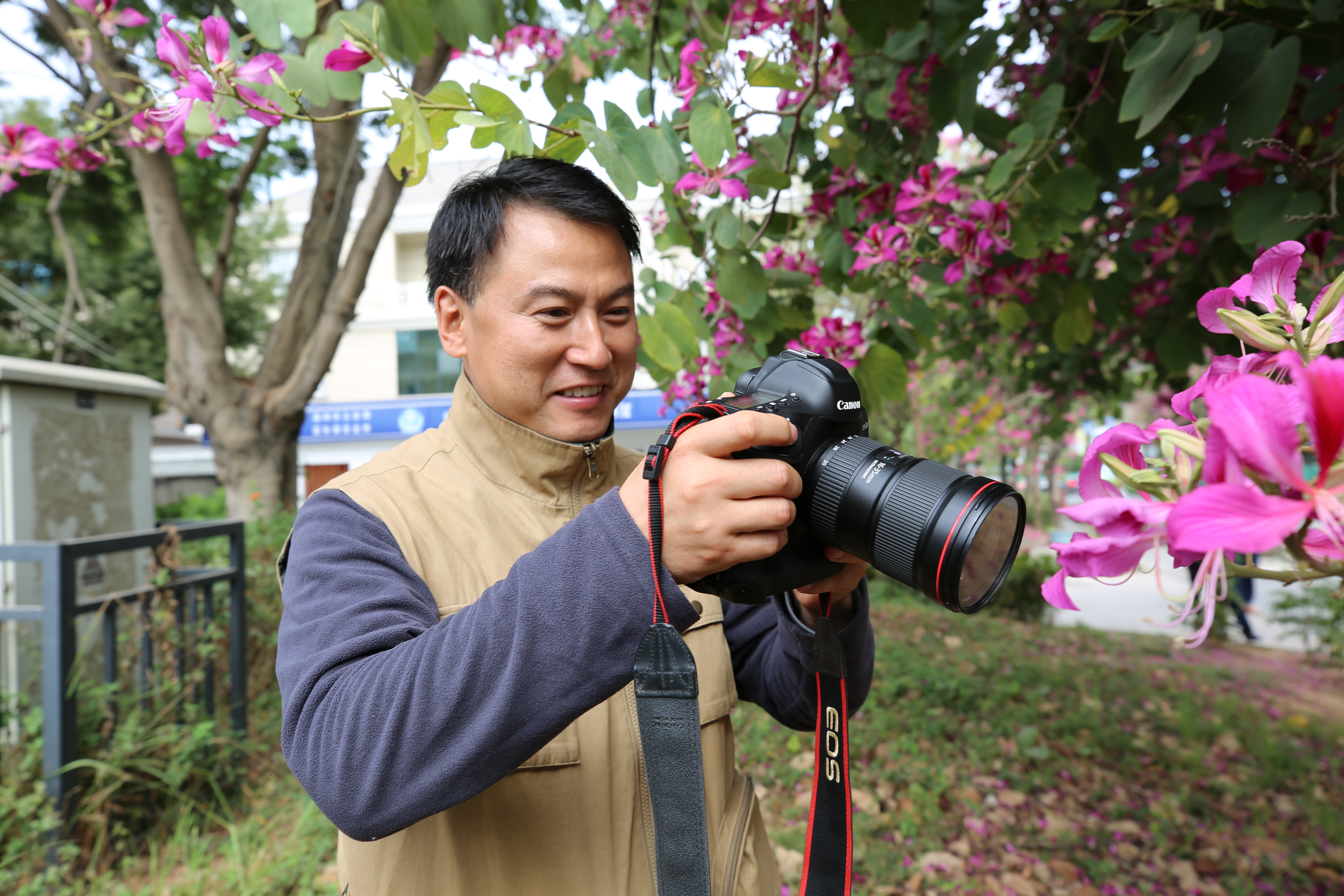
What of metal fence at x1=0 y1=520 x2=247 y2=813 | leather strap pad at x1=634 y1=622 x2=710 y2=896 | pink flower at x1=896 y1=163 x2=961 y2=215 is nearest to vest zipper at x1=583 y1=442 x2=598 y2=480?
leather strap pad at x1=634 y1=622 x2=710 y2=896

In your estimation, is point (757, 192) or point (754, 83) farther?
point (757, 192)

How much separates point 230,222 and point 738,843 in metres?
5.74

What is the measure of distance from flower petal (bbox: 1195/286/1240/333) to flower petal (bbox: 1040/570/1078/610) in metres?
0.19

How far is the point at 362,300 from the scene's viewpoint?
19859 mm

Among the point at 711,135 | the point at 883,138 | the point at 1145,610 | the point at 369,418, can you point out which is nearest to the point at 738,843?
the point at 711,135

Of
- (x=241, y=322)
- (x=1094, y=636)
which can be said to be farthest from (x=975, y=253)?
(x=241, y=322)

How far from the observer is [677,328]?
1.41 metres

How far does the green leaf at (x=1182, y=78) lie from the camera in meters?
1.14

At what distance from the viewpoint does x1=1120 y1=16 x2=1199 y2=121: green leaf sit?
116 centimetres

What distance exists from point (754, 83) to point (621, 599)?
3.23 ft

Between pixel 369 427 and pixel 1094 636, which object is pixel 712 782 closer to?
pixel 1094 636

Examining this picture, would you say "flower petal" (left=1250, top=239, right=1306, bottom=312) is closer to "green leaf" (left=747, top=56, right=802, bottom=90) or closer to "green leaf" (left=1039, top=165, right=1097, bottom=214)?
"green leaf" (left=747, top=56, right=802, bottom=90)

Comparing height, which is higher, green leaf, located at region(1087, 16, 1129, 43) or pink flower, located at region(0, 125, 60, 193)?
pink flower, located at region(0, 125, 60, 193)

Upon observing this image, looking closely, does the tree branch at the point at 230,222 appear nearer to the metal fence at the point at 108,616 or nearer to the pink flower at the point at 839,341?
the metal fence at the point at 108,616
